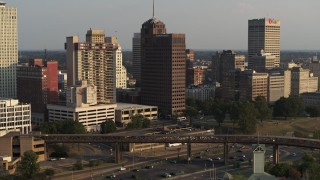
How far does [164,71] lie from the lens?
101438 millimetres

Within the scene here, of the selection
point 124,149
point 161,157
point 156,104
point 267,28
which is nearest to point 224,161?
point 161,157

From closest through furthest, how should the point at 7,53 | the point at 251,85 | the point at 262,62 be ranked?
the point at 7,53
the point at 251,85
the point at 262,62

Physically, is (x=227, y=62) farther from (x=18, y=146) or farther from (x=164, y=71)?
(x=18, y=146)

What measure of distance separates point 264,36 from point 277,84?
135 feet

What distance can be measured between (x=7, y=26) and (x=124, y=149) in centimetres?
4672

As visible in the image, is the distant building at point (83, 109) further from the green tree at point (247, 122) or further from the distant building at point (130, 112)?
the green tree at point (247, 122)

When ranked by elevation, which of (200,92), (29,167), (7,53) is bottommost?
(29,167)

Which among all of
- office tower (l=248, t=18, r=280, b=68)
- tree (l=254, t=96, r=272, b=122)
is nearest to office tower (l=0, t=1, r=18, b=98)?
tree (l=254, t=96, r=272, b=122)

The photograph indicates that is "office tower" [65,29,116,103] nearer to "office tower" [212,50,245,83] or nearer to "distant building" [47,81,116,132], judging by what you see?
"distant building" [47,81,116,132]

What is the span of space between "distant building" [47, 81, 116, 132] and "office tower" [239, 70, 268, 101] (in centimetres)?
3785

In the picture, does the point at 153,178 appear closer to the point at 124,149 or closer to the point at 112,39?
the point at 124,149

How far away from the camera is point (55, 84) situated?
99188mm

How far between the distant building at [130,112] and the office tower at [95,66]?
4.36 metres

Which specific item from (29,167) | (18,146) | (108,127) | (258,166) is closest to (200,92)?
(108,127)
